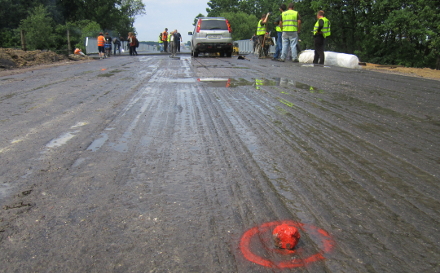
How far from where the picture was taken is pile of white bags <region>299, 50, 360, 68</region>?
12.5 metres

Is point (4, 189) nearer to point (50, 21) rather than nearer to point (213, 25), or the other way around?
point (213, 25)

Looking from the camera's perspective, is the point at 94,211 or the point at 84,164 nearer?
the point at 94,211

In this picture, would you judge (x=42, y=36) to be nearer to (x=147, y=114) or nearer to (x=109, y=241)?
(x=147, y=114)

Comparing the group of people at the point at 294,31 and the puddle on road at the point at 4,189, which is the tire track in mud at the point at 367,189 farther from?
the group of people at the point at 294,31

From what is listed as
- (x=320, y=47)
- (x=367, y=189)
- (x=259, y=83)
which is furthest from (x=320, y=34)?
(x=367, y=189)

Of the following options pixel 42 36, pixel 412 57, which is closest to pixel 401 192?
pixel 412 57

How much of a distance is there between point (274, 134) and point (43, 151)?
2.01m

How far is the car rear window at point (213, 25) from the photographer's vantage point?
19.8 meters

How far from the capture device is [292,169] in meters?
2.59

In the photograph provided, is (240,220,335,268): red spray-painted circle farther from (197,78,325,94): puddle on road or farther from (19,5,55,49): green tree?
(19,5,55,49): green tree

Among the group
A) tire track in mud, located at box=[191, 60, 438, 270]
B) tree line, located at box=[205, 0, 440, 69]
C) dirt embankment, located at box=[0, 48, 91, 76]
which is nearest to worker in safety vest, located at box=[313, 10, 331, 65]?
tree line, located at box=[205, 0, 440, 69]

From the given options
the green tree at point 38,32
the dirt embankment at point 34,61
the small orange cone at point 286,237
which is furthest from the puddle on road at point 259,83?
the green tree at point 38,32

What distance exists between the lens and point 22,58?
52.4ft

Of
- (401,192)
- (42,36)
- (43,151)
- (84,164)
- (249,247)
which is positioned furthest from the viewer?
(42,36)
